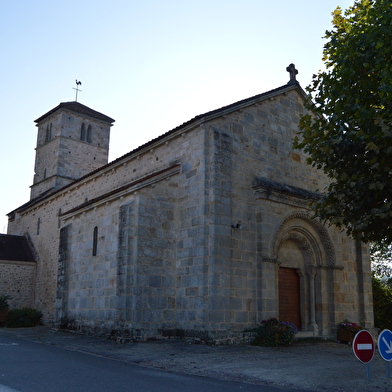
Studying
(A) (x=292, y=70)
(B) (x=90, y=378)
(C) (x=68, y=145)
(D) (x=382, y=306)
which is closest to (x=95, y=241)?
(B) (x=90, y=378)

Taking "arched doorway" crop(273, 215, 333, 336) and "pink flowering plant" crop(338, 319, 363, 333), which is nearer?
"pink flowering plant" crop(338, 319, 363, 333)

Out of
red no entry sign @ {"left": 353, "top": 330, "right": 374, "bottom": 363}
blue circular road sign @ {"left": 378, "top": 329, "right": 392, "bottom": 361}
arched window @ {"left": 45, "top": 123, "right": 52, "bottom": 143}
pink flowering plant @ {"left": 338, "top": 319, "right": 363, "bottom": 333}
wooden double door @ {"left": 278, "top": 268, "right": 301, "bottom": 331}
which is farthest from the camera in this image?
arched window @ {"left": 45, "top": 123, "right": 52, "bottom": 143}

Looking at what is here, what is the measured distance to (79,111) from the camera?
33.5 meters

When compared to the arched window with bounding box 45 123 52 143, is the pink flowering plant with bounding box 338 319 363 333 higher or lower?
lower

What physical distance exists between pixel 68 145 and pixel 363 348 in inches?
1107

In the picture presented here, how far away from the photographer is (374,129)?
9477 mm

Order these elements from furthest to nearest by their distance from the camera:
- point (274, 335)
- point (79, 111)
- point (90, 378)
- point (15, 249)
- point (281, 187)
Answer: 1. point (79, 111)
2. point (15, 249)
3. point (281, 187)
4. point (274, 335)
5. point (90, 378)

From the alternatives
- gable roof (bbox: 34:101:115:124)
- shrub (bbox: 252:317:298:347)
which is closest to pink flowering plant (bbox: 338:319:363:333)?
shrub (bbox: 252:317:298:347)

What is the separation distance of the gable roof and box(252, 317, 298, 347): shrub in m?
24.4

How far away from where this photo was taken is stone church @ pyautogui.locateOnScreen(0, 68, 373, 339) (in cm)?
1438

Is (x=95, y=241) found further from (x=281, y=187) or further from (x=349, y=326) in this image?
(x=349, y=326)

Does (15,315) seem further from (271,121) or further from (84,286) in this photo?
(271,121)

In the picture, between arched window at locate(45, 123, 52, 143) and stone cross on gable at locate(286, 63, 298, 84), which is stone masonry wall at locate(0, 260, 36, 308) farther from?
stone cross on gable at locate(286, 63, 298, 84)

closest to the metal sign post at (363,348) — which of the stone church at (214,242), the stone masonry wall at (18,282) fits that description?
the stone church at (214,242)
